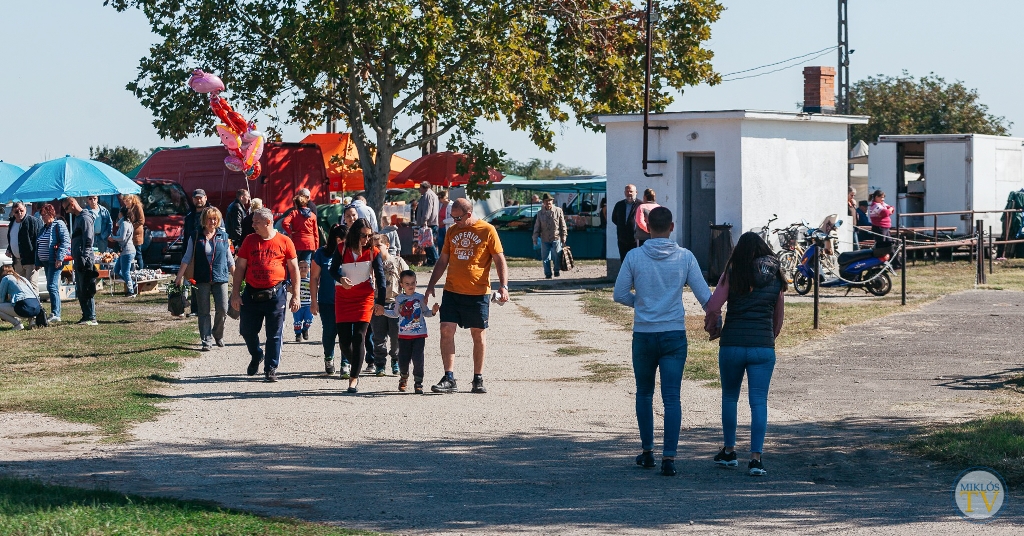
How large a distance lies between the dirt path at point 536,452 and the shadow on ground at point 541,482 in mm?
18

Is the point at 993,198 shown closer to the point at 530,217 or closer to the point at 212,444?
the point at 530,217

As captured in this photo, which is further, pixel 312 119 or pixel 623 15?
pixel 312 119

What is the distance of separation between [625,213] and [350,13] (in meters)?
9.03

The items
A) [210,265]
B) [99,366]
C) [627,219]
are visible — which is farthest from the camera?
[627,219]

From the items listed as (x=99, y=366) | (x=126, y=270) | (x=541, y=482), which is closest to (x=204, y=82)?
(x=126, y=270)

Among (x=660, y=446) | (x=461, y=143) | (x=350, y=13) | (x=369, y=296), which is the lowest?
(x=660, y=446)

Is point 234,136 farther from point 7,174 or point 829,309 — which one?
point 829,309

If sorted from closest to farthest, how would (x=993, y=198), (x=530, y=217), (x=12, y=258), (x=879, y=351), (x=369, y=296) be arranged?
(x=369, y=296), (x=879, y=351), (x=12, y=258), (x=993, y=198), (x=530, y=217)

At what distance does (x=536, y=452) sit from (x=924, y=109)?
2497 inches

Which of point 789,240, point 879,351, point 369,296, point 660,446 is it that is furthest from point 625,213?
point 660,446

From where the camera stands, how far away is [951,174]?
31.5 meters

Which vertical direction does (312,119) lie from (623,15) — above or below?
below

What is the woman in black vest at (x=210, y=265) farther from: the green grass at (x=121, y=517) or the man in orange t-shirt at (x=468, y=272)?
the green grass at (x=121, y=517)

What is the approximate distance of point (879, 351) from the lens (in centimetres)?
1430
